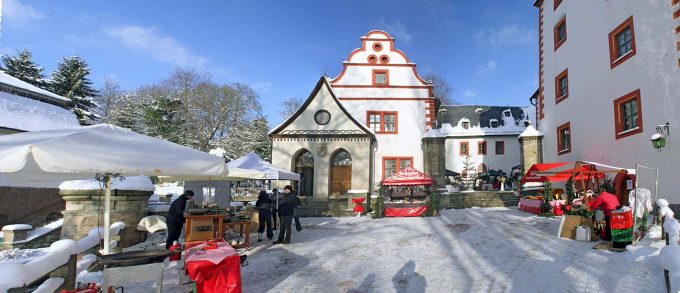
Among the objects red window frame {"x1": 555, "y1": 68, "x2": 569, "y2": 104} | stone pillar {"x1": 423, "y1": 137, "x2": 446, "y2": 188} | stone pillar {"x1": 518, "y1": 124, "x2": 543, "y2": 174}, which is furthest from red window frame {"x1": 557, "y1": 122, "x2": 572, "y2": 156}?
stone pillar {"x1": 423, "y1": 137, "x2": 446, "y2": 188}

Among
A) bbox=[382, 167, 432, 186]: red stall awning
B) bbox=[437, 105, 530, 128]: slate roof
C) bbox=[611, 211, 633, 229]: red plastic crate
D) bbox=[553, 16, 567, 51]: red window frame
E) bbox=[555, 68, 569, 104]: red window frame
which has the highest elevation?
bbox=[553, 16, 567, 51]: red window frame

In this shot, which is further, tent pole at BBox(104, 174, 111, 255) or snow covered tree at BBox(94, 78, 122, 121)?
snow covered tree at BBox(94, 78, 122, 121)

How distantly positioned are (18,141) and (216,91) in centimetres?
3986

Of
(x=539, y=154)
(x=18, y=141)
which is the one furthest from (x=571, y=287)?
(x=539, y=154)

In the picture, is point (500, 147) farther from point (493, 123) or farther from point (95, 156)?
point (95, 156)

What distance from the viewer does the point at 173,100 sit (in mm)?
38188

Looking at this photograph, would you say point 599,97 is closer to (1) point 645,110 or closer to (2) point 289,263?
(1) point 645,110

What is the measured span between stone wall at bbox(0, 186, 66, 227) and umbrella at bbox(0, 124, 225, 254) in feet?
48.2

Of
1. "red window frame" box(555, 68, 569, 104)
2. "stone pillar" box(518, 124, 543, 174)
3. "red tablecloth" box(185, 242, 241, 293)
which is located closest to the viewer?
"red tablecloth" box(185, 242, 241, 293)

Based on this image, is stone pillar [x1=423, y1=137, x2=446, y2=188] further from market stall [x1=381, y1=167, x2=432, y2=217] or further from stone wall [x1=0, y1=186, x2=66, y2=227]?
stone wall [x1=0, y1=186, x2=66, y2=227]

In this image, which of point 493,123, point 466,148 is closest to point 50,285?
point 466,148

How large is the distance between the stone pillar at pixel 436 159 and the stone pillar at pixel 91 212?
17.7 metres

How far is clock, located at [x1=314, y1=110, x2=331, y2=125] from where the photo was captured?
941 inches

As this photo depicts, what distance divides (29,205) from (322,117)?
1575 cm
